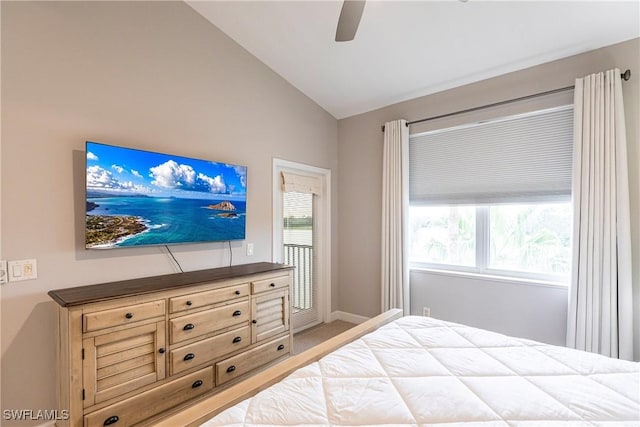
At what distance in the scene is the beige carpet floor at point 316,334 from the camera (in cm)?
336

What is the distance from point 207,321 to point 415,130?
9.54 feet

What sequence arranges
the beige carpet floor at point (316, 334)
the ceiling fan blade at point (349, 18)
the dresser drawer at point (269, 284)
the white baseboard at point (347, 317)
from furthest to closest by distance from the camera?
the white baseboard at point (347, 317) → the beige carpet floor at point (316, 334) → the dresser drawer at point (269, 284) → the ceiling fan blade at point (349, 18)

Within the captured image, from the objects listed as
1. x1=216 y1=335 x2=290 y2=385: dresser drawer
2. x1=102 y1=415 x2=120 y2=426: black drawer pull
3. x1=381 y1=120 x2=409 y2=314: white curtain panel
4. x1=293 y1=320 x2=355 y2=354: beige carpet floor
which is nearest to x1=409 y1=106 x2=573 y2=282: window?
x1=381 y1=120 x2=409 y2=314: white curtain panel

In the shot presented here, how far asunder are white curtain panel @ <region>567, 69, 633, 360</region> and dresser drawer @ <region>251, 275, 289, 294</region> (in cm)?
244

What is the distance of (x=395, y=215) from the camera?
11.7 ft

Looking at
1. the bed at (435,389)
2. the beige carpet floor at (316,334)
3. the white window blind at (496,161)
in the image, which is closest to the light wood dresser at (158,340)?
the beige carpet floor at (316,334)

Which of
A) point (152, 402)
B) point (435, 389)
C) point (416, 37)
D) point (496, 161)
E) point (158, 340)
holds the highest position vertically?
point (416, 37)

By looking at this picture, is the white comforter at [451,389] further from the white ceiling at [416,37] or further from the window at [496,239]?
the white ceiling at [416,37]

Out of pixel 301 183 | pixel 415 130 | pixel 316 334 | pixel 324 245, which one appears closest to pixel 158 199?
pixel 301 183

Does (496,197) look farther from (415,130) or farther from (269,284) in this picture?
(269,284)

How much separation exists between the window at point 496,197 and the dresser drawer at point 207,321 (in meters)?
2.11

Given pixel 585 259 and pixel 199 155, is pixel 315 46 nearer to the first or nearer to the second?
pixel 199 155

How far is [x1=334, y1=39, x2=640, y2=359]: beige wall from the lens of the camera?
2.37m

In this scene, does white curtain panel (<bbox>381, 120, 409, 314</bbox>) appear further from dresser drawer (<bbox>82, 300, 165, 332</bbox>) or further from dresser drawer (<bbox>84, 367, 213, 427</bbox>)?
dresser drawer (<bbox>82, 300, 165, 332</bbox>)
